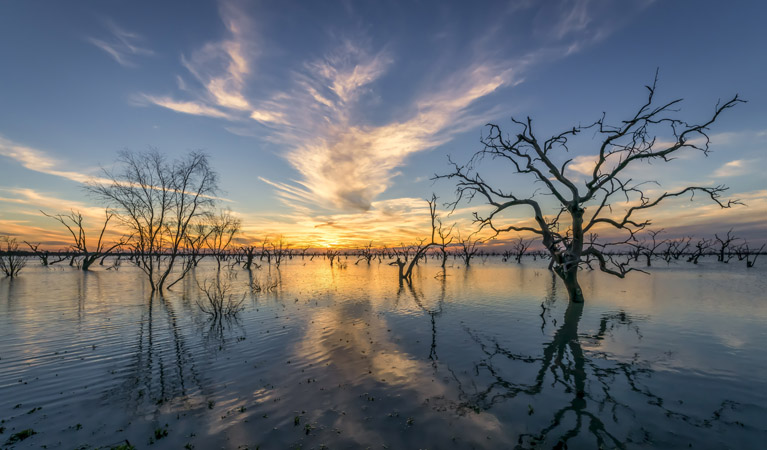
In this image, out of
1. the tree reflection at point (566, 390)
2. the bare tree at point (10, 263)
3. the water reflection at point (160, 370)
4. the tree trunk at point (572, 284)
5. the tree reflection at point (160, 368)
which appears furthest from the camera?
the bare tree at point (10, 263)

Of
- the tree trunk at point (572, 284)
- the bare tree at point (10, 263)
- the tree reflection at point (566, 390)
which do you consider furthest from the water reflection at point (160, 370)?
the bare tree at point (10, 263)

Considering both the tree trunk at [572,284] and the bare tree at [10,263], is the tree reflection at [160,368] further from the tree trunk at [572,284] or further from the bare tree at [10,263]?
the bare tree at [10,263]

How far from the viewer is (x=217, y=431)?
567 cm

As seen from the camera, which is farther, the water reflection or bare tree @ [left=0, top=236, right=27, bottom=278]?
bare tree @ [left=0, top=236, right=27, bottom=278]

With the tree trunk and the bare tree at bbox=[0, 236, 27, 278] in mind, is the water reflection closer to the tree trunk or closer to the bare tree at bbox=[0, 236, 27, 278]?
the tree trunk

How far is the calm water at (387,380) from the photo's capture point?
5.56 metres

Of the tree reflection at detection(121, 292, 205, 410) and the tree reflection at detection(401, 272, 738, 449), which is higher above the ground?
the tree reflection at detection(121, 292, 205, 410)

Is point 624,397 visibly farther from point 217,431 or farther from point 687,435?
point 217,431

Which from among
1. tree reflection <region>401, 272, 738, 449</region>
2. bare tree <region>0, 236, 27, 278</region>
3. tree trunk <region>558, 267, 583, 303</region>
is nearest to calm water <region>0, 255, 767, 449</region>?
tree reflection <region>401, 272, 738, 449</region>

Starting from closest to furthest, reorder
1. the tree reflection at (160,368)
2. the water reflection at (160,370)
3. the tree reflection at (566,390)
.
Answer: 1. the tree reflection at (566,390)
2. the water reflection at (160,370)
3. the tree reflection at (160,368)

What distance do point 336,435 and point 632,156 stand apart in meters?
19.1

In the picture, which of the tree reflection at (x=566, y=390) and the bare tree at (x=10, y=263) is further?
the bare tree at (x=10, y=263)

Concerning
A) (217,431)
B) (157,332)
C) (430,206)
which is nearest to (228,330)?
(157,332)

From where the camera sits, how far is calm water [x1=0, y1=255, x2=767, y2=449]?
18.2 ft
